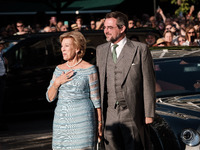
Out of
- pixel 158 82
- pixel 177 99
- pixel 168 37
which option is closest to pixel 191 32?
pixel 168 37

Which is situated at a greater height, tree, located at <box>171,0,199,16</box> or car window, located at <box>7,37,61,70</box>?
tree, located at <box>171,0,199,16</box>

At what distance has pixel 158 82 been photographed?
653cm

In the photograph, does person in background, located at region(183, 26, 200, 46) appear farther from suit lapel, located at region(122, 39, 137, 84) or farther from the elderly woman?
the elderly woman

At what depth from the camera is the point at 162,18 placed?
60.1ft

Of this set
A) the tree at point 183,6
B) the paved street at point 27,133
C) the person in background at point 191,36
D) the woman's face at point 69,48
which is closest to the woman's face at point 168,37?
the person in background at point 191,36

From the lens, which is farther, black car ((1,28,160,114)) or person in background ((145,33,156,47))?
person in background ((145,33,156,47))

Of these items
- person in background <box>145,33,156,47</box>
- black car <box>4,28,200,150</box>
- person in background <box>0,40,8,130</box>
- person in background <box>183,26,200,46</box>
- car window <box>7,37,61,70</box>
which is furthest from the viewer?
person in background <box>183,26,200,46</box>

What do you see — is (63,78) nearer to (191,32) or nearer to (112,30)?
(112,30)

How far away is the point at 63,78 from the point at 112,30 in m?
0.79

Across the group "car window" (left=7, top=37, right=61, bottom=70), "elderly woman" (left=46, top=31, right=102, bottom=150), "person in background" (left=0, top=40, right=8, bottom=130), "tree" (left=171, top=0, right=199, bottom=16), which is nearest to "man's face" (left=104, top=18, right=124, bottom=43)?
"elderly woman" (left=46, top=31, right=102, bottom=150)

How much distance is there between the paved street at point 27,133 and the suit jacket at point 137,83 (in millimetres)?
2952

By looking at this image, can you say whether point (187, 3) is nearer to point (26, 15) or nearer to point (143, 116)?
point (26, 15)

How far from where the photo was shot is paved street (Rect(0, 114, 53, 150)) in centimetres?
789

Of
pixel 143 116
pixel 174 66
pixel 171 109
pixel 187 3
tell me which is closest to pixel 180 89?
pixel 174 66
